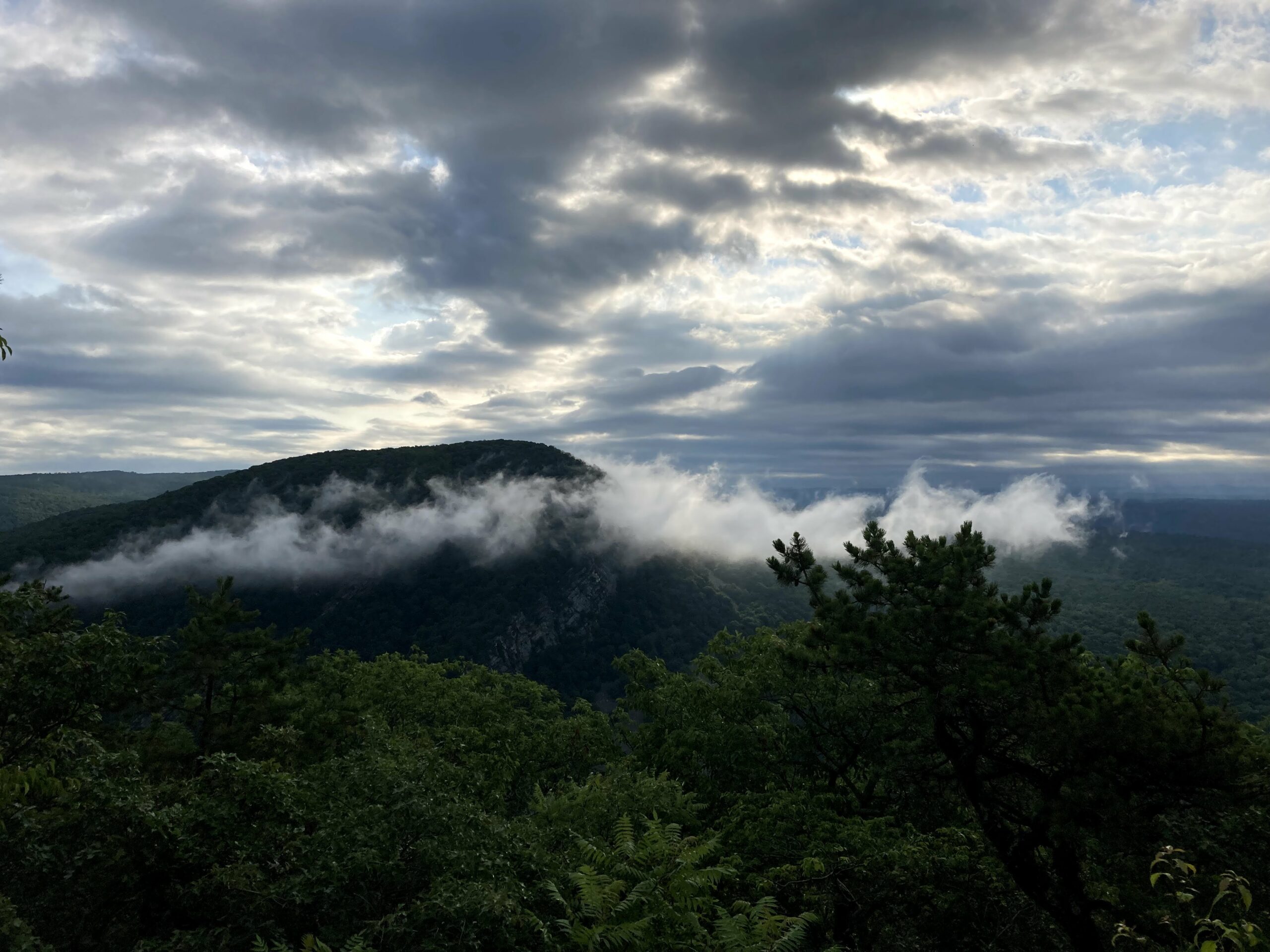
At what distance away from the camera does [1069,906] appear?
1356cm

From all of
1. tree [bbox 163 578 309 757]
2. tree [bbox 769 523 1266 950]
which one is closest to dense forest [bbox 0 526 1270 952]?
tree [bbox 769 523 1266 950]

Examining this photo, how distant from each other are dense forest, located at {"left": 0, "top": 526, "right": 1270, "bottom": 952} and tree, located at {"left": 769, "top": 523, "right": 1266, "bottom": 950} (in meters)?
0.06

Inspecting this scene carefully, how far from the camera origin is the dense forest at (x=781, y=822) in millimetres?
9469

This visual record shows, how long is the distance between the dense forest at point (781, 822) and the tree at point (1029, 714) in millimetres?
59

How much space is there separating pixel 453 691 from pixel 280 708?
9.14 metres

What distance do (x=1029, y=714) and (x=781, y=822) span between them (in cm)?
700

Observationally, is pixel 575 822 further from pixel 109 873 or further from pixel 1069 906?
pixel 1069 906

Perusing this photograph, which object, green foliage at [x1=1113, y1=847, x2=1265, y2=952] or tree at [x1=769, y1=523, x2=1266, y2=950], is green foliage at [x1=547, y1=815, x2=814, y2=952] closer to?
green foliage at [x1=1113, y1=847, x2=1265, y2=952]

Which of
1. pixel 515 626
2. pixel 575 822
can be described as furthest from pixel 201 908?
pixel 515 626

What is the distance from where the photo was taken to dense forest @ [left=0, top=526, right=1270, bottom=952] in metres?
9.47

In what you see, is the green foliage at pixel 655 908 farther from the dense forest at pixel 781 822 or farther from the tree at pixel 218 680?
the tree at pixel 218 680

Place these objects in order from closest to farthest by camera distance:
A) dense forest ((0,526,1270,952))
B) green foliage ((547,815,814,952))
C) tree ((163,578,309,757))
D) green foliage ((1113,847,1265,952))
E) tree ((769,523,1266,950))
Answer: green foliage ((1113,847,1265,952)) → green foliage ((547,815,814,952)) → dense forest ((0,526,1270,952)) → tree ((769,523,1266,950)) → tree ((163,578,309,757))

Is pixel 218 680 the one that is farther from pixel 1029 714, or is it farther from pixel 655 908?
pixel 1029 714

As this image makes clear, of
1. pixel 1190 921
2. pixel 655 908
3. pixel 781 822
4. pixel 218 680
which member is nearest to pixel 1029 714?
pixel 1190 921
